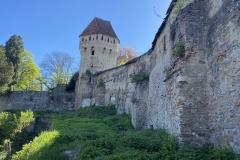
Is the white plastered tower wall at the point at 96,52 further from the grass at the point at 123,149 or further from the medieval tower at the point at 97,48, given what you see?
the grass at the point at 123,149

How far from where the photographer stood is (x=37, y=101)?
29.8 m

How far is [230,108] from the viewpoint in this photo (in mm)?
6059

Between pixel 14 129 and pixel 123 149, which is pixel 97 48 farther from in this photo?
pixel 123 149

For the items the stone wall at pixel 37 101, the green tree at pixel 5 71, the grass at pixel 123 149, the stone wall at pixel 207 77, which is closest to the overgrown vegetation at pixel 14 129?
the grass at pixel 123 149

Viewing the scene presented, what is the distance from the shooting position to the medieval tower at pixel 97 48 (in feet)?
103

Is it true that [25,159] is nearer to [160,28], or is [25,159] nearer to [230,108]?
[230,108]

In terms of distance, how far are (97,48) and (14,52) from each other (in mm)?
10517

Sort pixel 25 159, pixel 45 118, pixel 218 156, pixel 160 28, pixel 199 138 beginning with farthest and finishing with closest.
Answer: pixel 45 118, pixel 160 28, pixel 25 159, pixel 199 138, pixel 218 156

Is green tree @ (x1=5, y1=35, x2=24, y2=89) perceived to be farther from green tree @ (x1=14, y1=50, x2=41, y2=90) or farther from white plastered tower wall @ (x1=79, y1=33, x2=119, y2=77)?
white plastered tower wall @ (x1=79, y1=33, x2=119, y2=77)

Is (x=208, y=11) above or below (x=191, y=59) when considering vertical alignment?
above

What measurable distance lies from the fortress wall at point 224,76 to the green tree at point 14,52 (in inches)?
1054

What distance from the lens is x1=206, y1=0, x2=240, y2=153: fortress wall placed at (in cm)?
589

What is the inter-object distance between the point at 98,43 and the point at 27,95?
11491 millimetres

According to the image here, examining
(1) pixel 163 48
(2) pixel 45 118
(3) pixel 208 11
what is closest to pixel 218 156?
(3) pixel 208 11
